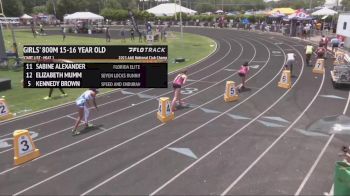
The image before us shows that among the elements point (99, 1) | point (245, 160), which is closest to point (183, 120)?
point (245, 160)

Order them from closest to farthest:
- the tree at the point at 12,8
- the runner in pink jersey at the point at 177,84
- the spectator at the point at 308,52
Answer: the runner in pink jersey at the point at 177,84
the spectator at the point at 308,52
the tree at the point at 12,8

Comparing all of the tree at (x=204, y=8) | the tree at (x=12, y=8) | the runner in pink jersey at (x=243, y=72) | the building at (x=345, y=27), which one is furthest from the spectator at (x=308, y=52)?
the tree at (x=204, y=8)

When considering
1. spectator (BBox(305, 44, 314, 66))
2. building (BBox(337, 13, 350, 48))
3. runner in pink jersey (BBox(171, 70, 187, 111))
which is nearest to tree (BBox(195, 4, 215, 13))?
building (BBox(337, 13, 350, 48))

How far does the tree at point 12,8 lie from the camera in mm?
80500

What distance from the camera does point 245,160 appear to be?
11.1 m

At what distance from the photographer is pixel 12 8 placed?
270 feet

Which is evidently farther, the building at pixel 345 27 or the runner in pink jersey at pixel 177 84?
the building at pixel 345 27

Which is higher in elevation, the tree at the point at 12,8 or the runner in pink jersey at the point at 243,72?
the tree at the point at 12,8

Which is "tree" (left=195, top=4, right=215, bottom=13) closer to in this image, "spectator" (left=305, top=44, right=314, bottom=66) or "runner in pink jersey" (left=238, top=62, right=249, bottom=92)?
"spectator" (left=305, top=44, right=314, bottom=66)

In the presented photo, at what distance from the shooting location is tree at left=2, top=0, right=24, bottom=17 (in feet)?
264

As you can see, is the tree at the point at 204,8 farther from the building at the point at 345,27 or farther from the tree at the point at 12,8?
the building at the point at 345,27
